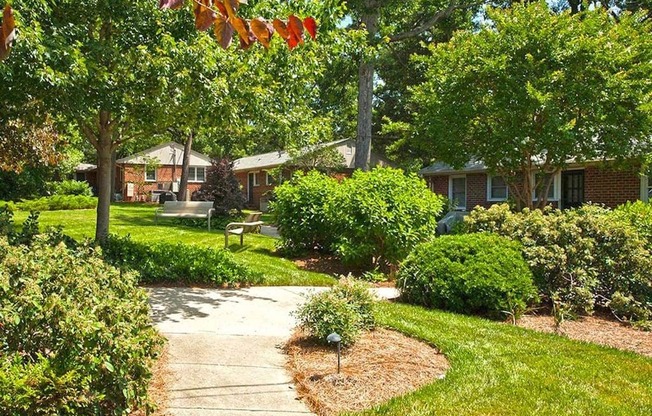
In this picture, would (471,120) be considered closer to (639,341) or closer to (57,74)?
(639,341)

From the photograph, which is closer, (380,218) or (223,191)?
(380,218)

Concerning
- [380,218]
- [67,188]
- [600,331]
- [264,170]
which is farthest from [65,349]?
[67,188]

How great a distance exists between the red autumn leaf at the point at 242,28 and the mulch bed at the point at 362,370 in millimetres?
3022

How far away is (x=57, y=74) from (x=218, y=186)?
55.3ft

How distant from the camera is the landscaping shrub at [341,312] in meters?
5.61

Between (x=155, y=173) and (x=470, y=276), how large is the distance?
3672 cm

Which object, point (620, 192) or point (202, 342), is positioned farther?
point (620, 192)

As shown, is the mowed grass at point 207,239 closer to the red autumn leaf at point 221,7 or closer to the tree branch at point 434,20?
the red autumn leaf at point 221,7

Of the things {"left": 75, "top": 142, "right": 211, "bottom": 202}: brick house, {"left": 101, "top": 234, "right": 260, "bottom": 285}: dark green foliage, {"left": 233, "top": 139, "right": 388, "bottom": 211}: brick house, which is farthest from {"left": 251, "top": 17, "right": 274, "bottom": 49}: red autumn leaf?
{"left": 75, "top": 142, "right": 211, "bottom": 202}: brick house

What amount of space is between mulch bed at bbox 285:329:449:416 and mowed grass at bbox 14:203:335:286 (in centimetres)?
359

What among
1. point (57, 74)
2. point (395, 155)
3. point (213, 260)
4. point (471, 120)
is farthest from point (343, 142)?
point (57, 74)

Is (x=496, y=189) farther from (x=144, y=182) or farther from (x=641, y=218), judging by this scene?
(x=144, y=182)

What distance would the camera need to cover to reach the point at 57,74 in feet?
21.9

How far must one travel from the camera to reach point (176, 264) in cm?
952
